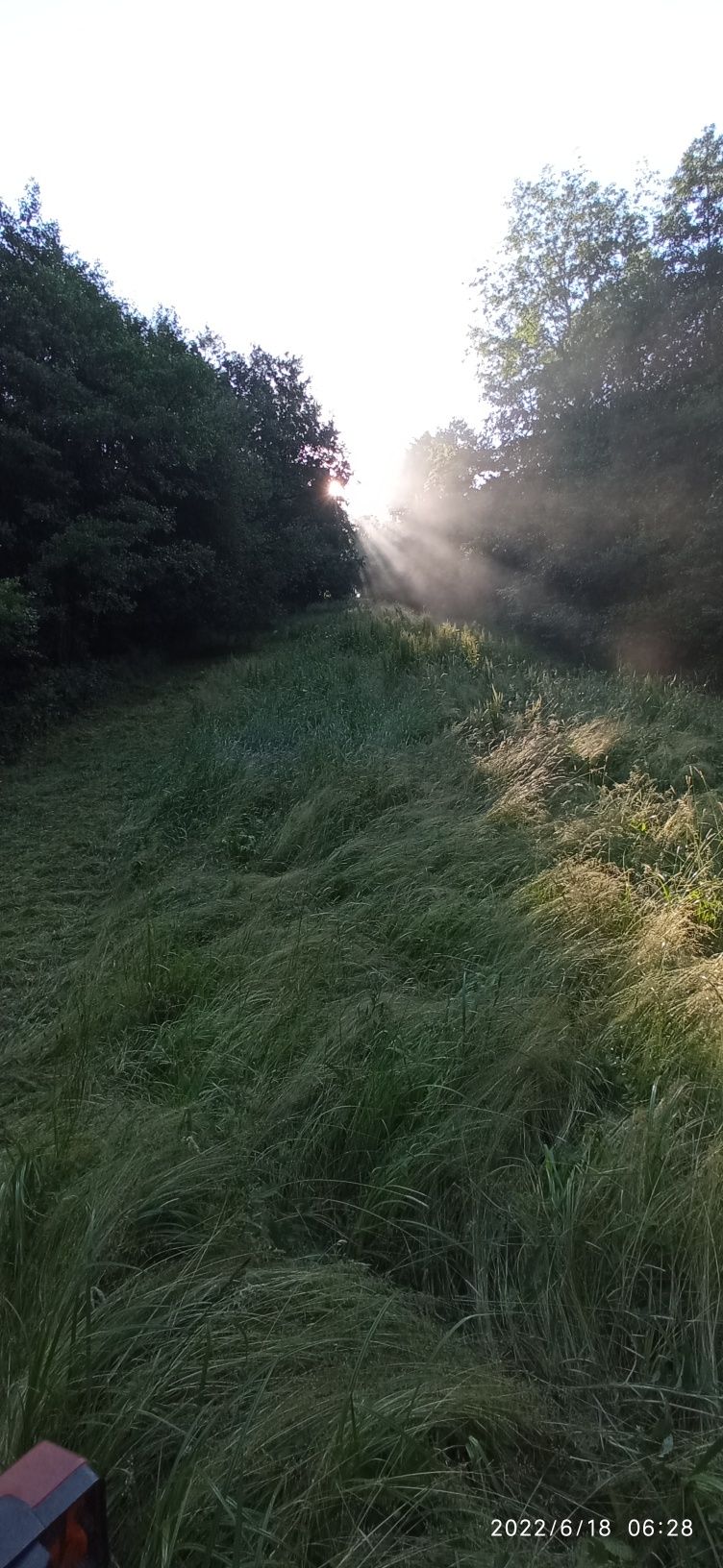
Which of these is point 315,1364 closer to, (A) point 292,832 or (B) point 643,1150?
(B) point 643,1150

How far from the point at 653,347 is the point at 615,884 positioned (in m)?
18.2

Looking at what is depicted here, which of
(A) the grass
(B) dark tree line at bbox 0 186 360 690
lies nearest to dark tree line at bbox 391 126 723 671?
(B) dark tree line at bbox 0 186 360 690

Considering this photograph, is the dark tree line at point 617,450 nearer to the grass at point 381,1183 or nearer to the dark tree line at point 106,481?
the dark tree line at point 106,481

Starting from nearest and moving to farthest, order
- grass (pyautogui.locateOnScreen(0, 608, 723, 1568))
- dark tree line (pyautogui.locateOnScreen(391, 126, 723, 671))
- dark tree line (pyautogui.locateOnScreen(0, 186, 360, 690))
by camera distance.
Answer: grass (pyautogui.locateOnScreen(0, 608, 723, 1568))
dark tree line (pyautogui.locateOnScreen(0, 186, 360, 690))
dark tree line (pyautogui.locateOnScreen(391, 126, 723, 671))

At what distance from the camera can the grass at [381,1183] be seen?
4.36 feet

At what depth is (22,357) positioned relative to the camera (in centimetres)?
927

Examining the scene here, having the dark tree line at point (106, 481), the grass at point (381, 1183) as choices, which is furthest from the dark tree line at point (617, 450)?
the grass at point (381, 1183)

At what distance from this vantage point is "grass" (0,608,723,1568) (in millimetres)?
1329

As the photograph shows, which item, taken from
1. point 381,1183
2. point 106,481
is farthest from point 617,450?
point 381,1183

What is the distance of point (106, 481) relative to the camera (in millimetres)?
10852

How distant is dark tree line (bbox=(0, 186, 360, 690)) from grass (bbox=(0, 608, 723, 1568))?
5583mm

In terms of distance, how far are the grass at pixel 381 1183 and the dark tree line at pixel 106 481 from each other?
5583 millimetres

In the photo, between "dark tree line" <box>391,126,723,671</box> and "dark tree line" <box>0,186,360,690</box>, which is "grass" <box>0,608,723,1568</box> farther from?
"dark tree line" <box>391,126,723,671</box>

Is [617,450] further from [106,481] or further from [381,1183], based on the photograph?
[381,1183]
